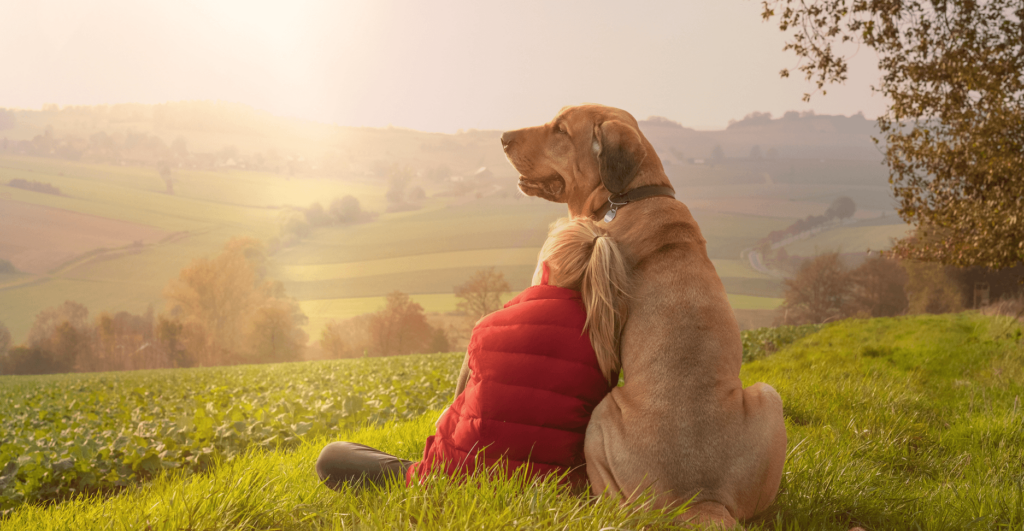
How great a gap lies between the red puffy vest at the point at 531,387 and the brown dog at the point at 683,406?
149 mm

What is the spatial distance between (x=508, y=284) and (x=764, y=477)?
55.7 meters

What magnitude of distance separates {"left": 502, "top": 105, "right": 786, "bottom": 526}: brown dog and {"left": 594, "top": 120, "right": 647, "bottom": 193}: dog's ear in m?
0.49

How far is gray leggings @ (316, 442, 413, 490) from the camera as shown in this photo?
2.84 m

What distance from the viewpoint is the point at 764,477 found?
7.63ft

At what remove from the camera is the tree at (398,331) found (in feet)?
206

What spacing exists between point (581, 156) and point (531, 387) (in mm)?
1887

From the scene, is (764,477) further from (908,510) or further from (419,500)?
(419,500)

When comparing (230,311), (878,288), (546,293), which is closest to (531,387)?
(546,293)

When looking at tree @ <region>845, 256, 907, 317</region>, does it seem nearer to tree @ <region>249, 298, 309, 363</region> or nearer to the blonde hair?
tree @ <region>249, 298, 309, 363</region>

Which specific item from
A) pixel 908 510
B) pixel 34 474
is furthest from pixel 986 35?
pixel 34 474

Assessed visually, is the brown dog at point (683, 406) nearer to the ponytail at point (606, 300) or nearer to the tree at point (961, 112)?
the ponytail at point (606, 300)

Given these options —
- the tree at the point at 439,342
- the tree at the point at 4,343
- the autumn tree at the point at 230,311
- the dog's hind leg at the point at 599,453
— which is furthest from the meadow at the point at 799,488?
the tree at the point at 4,343

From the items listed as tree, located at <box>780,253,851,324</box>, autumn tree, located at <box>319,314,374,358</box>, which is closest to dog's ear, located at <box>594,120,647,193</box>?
tree, located at <box>780,253,851,324</box>

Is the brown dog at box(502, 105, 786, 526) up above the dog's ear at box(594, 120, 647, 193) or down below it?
below
